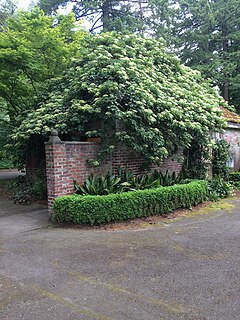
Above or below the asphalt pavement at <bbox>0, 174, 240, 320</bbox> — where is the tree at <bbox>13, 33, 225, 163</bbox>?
above

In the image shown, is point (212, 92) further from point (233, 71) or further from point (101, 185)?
point (233, 71)

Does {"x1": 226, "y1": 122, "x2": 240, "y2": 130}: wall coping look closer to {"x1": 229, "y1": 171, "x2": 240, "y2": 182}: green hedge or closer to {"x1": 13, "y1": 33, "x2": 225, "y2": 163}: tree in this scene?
{"x1": 229, "y1": 171, "x2": 240, "y2": 182}: green hedge

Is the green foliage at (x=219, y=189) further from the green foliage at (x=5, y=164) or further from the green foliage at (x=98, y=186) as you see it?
the green foliage at (x=5, y=164)

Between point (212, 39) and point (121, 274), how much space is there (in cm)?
1879

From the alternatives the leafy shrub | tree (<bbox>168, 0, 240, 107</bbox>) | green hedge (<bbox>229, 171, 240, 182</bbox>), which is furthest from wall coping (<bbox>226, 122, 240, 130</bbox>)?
tree (<bbox>168, 0, 240, 107</bbox>)

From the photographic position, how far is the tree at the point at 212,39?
17547mm

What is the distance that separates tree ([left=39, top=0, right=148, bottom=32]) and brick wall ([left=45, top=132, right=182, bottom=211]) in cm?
1341

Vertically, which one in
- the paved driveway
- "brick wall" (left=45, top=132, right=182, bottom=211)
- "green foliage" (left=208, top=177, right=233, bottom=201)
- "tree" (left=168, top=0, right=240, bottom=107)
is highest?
"tree" (left=168, top=0, right=240, bottom=107)

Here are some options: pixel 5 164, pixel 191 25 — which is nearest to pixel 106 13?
pixel 191 25

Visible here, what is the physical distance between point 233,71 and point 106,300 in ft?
61.7

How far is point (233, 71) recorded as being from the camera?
60.3ft

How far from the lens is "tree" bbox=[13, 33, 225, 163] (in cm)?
658

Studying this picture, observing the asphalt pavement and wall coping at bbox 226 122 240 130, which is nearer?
the asphalt pavement

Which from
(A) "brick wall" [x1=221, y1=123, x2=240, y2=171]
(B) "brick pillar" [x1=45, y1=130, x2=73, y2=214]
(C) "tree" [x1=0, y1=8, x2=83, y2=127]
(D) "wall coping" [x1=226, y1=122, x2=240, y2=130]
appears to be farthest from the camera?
(A) "brick wall" [x1=221, y1=123, x2=240, y2=171]
